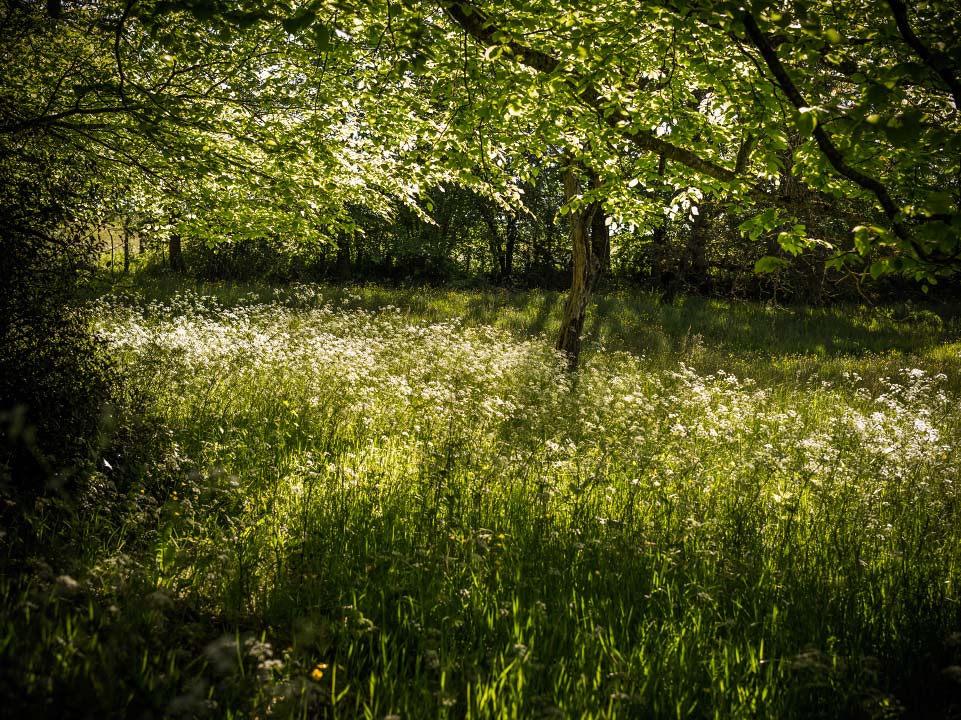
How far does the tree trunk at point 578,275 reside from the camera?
11.6 metres

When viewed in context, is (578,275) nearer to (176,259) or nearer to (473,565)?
(473,565)

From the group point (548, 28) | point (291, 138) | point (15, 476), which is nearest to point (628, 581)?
point (15, 476)

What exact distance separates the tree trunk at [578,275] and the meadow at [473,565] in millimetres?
3731

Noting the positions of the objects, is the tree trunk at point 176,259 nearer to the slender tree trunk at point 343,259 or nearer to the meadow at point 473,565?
the slender tree trunk at point 343,259

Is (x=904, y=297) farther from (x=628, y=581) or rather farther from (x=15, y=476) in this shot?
(x=15, y=476)

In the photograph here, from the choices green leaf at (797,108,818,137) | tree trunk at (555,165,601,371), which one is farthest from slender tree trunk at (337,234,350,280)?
green leaf at (797,108,818,137)

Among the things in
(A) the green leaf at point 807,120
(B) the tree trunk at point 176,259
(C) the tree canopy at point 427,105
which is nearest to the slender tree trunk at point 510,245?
(B) the tree trunk at point 176,259

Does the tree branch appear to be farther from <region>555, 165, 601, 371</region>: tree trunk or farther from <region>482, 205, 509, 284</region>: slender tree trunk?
<region>482, 205, 509, 284</region>: slender tree trunk

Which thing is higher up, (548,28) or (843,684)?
(548,28)

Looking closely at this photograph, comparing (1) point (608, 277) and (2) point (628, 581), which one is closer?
(2) point (628, 581)

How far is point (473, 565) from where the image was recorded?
3545 mm

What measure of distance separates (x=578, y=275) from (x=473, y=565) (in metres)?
9.14

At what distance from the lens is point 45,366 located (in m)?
4.36

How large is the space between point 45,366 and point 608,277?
29.8 meters
